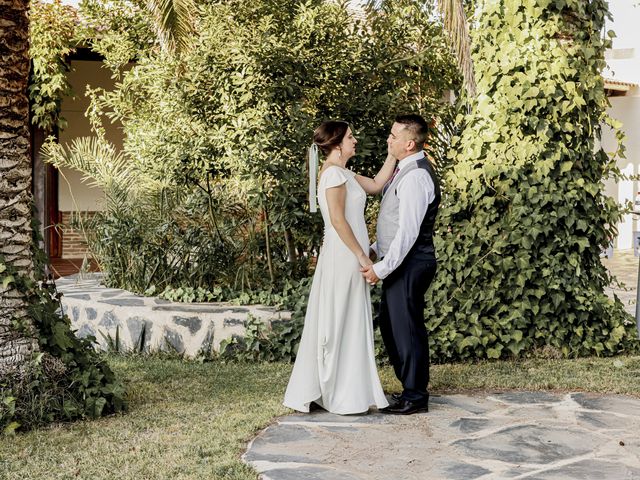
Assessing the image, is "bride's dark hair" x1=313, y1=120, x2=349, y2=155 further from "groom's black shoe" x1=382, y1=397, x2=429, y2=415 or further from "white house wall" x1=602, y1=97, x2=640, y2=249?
"white house wall" x1=602, y1=97, x2=640, y2=249

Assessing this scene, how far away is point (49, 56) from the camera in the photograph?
1355 cm

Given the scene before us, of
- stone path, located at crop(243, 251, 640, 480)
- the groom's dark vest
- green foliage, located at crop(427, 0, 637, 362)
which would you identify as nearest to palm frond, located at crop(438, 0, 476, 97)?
green foliage, located at crop(427, 0, 637, 362)

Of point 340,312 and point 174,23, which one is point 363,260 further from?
point 174,23

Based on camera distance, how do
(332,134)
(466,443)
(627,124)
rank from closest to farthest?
(466,443) → (332,134) → (627,124)

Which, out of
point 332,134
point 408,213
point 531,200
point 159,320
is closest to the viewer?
point 408,213

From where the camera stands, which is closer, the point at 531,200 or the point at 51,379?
the point at 51,379

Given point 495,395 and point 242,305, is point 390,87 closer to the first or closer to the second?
point 242,305

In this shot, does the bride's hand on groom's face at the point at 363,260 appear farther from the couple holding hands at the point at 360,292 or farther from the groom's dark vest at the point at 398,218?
the groom's dark vest at the point at 398,218

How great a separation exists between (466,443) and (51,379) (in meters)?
2.50

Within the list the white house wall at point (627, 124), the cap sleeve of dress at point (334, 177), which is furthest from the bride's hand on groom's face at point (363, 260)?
the white house wall at point (627, 124)

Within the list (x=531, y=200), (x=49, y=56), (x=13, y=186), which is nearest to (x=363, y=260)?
(x=13, y=186)

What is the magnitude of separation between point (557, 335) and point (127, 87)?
5.86m

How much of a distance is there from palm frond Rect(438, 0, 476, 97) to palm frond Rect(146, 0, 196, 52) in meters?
3.16

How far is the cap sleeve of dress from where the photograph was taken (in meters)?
5.39
